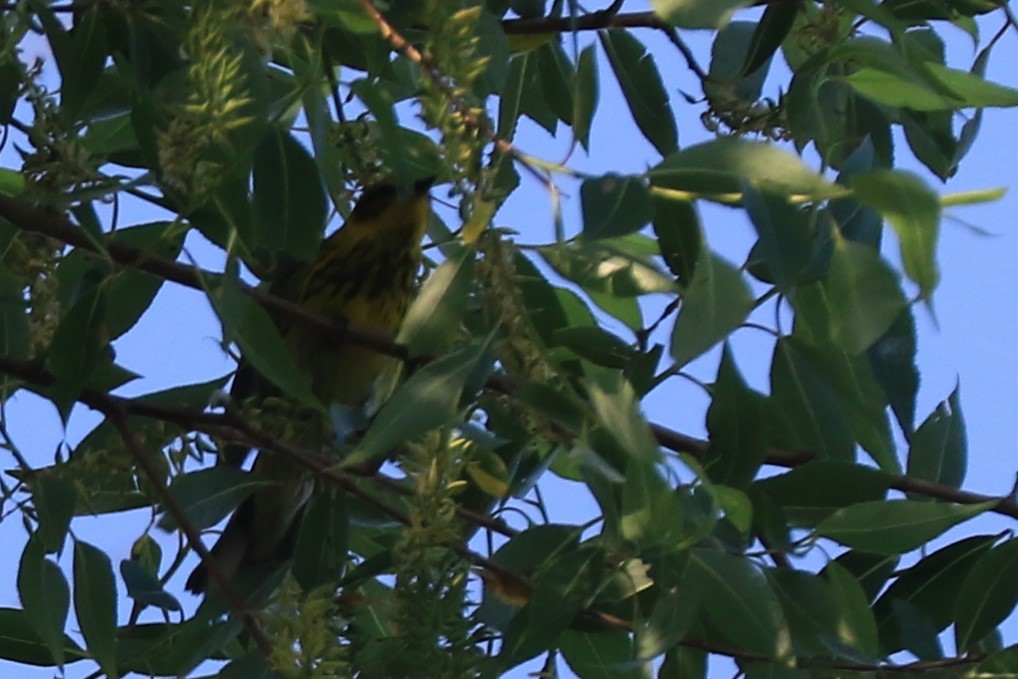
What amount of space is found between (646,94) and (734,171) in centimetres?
46

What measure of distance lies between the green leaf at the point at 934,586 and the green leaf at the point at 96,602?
59cm

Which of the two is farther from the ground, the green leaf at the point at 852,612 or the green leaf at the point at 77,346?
the green leaf at the point at 77,346

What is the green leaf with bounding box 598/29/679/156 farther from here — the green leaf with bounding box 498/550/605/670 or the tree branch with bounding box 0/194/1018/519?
the green leaf with bounding box 498/550/605/670

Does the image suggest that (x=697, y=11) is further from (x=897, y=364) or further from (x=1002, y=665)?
(x=1002, y=665)

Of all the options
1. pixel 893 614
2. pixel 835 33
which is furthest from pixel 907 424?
pixel 835 33

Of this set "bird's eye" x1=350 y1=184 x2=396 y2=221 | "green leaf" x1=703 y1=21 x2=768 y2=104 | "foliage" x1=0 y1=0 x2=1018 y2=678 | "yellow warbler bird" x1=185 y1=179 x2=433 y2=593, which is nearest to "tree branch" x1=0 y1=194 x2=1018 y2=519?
"foliage" x1=0 y1=0 x2=1018 y2=678

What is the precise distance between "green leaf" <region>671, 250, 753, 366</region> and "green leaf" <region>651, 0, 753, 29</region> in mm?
127

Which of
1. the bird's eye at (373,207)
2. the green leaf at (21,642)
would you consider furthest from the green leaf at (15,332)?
the bird's eye at (373,207)

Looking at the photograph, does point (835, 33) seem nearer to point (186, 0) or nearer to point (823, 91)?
point (823, 91)

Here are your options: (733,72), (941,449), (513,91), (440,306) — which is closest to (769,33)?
(733,72)

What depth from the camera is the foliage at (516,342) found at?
2.93 ft

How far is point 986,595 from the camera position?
117 cm

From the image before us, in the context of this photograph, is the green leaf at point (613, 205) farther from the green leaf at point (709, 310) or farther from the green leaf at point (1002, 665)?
the green leaf at point (1002, 665)

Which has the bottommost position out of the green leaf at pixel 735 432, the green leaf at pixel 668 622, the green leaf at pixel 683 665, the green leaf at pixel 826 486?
the green leaf at pixel 668 622
